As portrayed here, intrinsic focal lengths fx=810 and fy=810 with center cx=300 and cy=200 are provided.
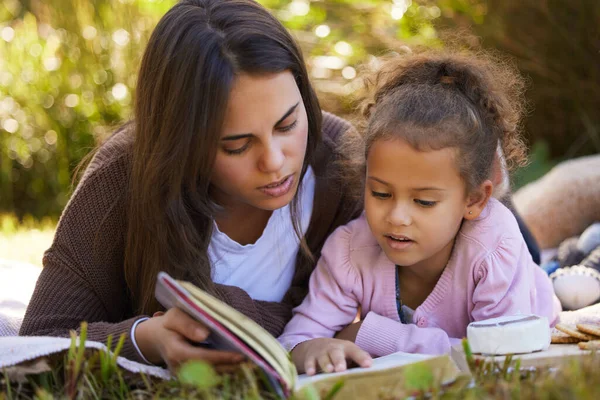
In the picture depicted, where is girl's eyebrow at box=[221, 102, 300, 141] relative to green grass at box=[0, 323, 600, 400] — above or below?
above

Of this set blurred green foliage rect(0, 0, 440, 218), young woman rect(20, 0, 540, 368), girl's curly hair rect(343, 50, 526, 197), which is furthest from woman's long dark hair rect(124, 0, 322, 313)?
blurred green foliage rect(0, 0, 440, 218)

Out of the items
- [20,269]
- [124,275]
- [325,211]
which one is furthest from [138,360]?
[20,269]

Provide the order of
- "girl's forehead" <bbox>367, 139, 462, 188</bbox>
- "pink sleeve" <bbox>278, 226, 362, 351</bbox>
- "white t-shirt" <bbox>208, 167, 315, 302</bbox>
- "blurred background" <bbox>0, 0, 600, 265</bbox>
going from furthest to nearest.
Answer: "blurred background" <bbox>0, 0, 600, 265</bbox> → "white t-shirt" <bbox>208, 167, 315, 302</bbox> → "pink sleeve" <bbox>278, 226, 362, 351</bbox> → "girl's forehead" <bbox>367, 139, 462, 188</bbox>

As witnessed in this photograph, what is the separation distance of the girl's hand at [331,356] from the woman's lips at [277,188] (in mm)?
460

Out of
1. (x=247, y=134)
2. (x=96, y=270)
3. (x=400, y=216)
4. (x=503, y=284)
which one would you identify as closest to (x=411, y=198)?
(x=400, y=216)

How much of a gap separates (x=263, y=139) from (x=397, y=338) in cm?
69

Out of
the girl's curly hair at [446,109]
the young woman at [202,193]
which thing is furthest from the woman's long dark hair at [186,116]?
the girl's curly hair at [446,109]

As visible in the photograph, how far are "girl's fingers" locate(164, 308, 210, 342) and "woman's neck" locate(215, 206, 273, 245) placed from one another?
2.62ft

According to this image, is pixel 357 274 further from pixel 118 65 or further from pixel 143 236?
pixel 118 65

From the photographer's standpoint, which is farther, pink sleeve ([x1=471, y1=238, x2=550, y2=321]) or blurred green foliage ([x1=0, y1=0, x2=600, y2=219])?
blurred green foliage ([x1=0, y1=0, x2=600, y2=219])

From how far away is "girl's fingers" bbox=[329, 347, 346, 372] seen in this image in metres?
1.94

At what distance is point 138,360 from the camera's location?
7.17 feet

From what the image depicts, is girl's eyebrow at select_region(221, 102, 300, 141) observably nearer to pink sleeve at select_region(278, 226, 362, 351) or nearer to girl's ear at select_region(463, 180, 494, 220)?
pink sleeve at select_region(278, 226, 362, 351)

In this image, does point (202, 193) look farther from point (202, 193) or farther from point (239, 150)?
point (239, 150)
